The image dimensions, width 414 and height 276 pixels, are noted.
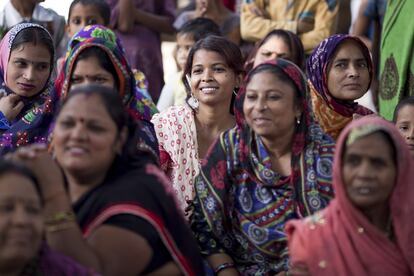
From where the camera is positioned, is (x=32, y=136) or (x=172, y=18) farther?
(x=172, y=18)

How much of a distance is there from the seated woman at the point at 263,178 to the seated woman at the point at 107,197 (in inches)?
24.9

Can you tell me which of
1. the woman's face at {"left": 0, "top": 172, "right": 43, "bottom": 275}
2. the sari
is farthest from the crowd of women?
the sari

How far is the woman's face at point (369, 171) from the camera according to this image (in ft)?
14.9

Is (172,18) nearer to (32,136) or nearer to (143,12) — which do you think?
(143,12)

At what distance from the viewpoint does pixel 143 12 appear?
9.23 meters

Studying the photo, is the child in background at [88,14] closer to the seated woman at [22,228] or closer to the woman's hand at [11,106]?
the woman's hand at [11,106]

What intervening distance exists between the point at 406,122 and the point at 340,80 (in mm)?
600

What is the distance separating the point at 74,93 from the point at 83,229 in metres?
0.56

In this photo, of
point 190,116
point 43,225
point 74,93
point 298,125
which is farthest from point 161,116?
point 43,225

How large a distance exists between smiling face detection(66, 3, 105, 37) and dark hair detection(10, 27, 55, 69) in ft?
5.75

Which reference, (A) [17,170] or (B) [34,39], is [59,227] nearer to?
(A) [17,170]

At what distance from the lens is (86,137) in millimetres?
4500

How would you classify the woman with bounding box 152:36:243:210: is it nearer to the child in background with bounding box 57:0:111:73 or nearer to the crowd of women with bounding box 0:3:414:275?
the crowd of women with bounding box 0:3:414:275

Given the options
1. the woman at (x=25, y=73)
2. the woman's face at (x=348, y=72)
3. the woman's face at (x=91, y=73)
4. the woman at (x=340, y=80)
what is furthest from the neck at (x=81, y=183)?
the woman's face at (x=348, y=72)
